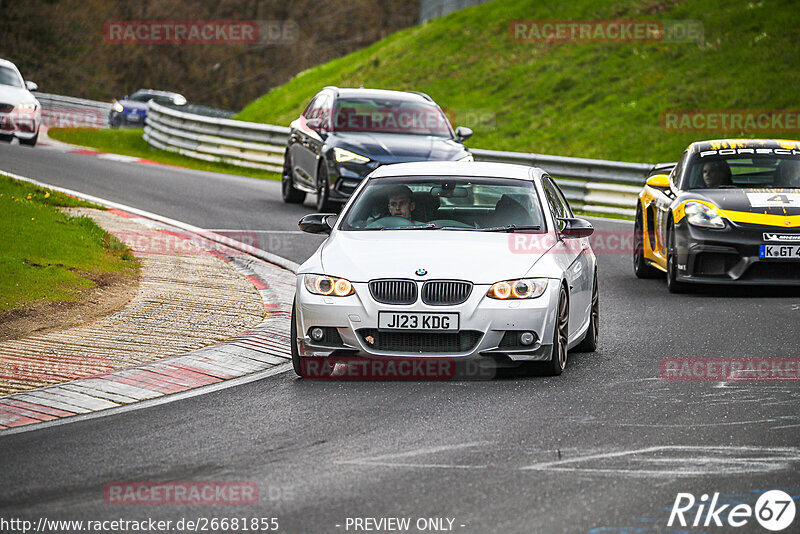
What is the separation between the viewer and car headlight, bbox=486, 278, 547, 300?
28.8 ft

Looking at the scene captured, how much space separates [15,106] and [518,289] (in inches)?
805

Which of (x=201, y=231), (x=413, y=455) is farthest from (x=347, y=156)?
(x=413, y=455)

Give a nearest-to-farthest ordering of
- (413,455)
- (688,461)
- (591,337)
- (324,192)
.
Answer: (688,461)
(413,455)
(591,337)
(324,192)

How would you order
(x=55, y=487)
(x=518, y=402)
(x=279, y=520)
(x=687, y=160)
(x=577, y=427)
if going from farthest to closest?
(x=687, y=160)
(x=518, y=402)
(x=577, y=427)
(x=55, y=487)
(x=279, y=520)

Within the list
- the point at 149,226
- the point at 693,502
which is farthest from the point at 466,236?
the point at 149,226

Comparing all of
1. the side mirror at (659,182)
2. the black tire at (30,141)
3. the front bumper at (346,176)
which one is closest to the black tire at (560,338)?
the side mirror at (659,182)

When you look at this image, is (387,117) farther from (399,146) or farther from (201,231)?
(201,231)

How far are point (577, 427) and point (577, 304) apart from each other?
2.25 meters

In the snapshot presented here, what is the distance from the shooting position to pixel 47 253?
43.2ft

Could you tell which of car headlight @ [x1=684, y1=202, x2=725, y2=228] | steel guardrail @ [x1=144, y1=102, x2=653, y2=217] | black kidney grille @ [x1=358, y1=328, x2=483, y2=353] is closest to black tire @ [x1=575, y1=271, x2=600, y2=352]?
black kidney grille @ [x1=358, y1=328, x2=483, y2=353]

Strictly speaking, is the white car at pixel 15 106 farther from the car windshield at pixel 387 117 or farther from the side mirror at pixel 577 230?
the side mirror at pixel 577 230

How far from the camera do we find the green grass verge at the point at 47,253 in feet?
38.1

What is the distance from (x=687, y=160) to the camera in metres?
14.3

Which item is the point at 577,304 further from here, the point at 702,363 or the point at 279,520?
the point at 279,520
